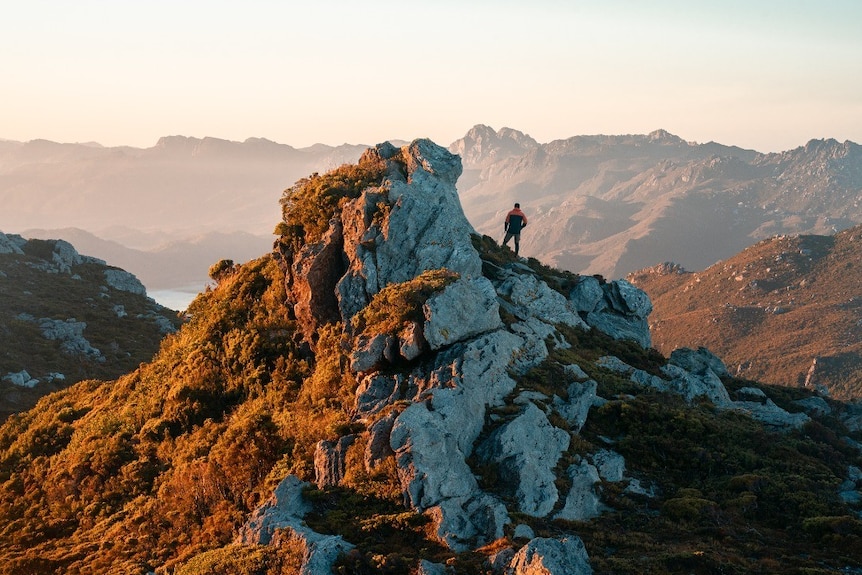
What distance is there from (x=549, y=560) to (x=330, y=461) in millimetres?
10608

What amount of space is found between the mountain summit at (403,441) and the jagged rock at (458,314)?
0.11 m

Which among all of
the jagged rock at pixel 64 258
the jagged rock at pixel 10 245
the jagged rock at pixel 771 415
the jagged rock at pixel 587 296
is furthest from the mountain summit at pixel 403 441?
the jagged rock at pixel 10 245

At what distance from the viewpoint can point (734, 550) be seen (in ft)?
73.7

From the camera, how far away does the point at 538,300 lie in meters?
43.9

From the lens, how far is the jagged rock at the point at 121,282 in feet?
338

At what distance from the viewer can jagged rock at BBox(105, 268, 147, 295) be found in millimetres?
102875

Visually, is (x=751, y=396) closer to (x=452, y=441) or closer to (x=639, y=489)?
(x=639, y=489)

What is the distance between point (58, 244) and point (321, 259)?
309ft

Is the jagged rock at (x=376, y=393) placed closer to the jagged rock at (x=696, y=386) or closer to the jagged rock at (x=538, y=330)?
the jagged rock at (x=538, y=330)

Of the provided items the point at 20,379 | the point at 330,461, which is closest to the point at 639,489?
the point at 330,461

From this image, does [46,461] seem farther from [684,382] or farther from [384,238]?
[684,382]

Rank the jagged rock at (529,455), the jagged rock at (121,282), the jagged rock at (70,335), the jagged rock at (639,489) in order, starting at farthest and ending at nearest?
the jagged rock at (121,282) < the jagged rock at (70,335) < the jagged rock at (639,489) < the jagged rock at (529,455)

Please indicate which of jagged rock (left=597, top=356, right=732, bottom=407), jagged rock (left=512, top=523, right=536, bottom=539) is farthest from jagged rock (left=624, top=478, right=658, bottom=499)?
jagged rock (left=597, top=356, right=732, bottom=407)

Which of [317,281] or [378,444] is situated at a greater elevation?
[317,281]
